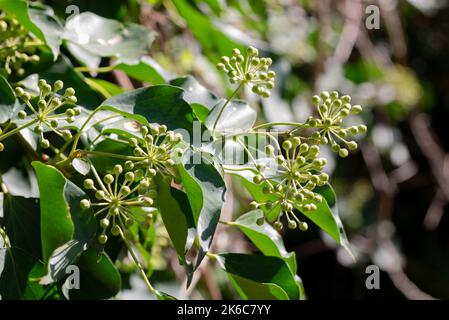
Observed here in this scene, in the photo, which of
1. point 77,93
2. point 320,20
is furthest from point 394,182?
point 77,93

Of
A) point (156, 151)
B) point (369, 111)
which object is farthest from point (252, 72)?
point (369, 111)

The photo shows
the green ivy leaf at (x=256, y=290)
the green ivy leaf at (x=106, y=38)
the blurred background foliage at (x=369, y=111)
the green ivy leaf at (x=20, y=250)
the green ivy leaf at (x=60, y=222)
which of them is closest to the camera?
the green ivy leaf at (x=60, y=222)

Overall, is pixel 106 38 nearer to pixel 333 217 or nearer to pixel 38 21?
pixel 38 21

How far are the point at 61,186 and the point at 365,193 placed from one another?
98.8 inches

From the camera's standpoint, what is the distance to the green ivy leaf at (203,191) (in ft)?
3.10

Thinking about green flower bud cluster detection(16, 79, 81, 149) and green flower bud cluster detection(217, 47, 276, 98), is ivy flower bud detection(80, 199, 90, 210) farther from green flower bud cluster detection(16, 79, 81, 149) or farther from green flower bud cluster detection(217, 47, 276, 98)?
green flower bud cluster detection(217, 47, 276, 98)

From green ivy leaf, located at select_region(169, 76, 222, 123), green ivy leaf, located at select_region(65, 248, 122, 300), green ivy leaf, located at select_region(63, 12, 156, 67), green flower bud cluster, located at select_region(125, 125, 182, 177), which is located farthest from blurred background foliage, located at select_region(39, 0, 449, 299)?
green flower bud cluster, located at select_region(125, 125, 182, 177)

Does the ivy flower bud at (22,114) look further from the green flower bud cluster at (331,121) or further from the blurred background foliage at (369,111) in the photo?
the blurred background foliage at (369,111)

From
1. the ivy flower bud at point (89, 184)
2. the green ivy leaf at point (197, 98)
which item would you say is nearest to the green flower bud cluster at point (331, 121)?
the green ivy leaf at point (197, 98)

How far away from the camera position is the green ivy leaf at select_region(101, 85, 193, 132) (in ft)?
3.44

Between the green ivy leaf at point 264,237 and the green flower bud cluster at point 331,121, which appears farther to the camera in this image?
the green ivy leaf at point 264,237

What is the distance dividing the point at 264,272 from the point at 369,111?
2167 millimetres

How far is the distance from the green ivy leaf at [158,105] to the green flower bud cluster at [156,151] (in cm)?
5
